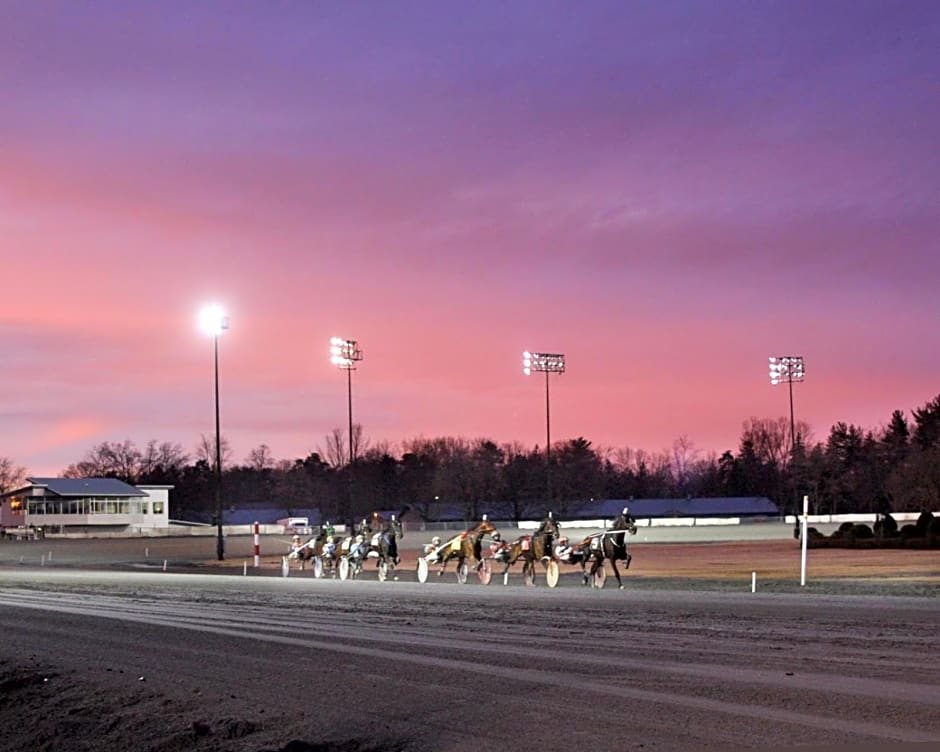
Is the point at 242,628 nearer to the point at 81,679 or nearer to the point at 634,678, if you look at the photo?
the point at 81,679

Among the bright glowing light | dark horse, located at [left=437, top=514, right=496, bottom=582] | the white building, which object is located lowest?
the white building

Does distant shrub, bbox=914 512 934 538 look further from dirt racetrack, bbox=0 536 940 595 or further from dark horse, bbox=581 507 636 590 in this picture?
dark horse, bbox=581 507 636 590

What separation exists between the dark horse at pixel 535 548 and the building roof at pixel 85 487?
103m

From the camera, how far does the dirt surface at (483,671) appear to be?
408 inches

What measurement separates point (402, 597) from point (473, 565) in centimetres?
1280

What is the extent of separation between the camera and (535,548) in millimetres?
32344

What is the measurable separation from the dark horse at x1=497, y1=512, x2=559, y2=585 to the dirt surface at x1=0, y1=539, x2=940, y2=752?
4007mm

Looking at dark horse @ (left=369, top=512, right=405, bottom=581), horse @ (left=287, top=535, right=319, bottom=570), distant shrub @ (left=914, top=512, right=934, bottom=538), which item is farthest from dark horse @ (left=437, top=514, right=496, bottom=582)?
distant shrub @ (left=914, top=512, right=934, bottom=538)

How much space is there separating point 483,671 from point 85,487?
4826 inches

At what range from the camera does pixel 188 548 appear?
78562 millimetres

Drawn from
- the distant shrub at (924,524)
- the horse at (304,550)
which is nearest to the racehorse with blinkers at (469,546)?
the horse at (304,550)

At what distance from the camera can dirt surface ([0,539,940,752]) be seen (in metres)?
10.4

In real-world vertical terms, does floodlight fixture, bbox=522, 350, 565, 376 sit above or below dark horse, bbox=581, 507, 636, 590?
above

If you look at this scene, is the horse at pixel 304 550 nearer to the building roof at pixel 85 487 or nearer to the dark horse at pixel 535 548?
the dark horse at pixel 535 548
